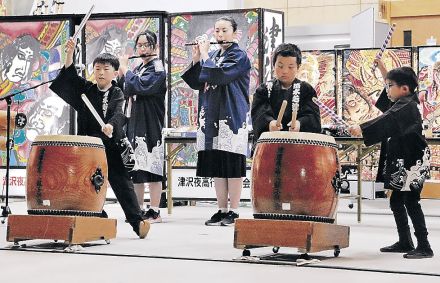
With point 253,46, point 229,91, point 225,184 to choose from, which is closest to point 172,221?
point 225,184

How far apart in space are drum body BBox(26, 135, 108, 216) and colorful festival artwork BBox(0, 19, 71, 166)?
3676 mm

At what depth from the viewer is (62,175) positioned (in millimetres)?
4348

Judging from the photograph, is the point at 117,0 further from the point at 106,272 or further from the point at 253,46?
the point at 106,272

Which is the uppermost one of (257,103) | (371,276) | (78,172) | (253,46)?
(253,46)

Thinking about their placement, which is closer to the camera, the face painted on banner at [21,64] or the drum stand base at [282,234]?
the drum stand base at [282,234]

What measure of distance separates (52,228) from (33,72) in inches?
159

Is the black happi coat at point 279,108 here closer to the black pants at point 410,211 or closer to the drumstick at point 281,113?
the drumstick at point 281,113

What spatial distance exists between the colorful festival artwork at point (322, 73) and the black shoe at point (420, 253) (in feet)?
16.9

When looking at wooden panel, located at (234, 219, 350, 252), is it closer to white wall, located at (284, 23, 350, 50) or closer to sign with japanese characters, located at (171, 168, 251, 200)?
sign with japanese characters, located at (171, 168, 251, 200)

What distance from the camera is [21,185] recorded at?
8.03m

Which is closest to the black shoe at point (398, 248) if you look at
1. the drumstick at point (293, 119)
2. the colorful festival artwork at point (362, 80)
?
the drumstick at point (293, 119)

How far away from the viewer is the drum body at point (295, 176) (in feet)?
12.8

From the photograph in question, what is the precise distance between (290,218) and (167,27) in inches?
166

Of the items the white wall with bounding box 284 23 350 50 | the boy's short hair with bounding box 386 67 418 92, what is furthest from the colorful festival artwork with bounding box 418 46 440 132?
the boy's short hair with bounding box 386 67 418 92
